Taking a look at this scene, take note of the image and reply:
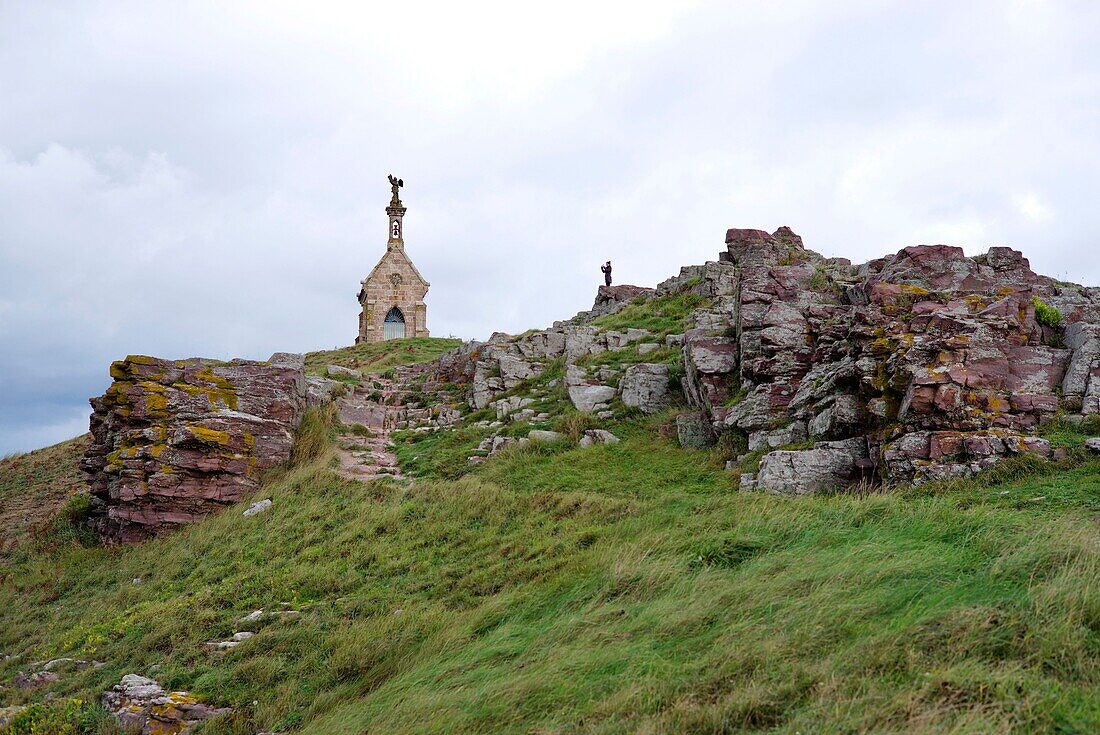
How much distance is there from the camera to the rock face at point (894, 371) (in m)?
9.41

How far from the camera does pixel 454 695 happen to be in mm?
5695

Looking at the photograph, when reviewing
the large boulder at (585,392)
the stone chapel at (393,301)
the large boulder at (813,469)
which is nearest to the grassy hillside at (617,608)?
the large boulder at (813,469)

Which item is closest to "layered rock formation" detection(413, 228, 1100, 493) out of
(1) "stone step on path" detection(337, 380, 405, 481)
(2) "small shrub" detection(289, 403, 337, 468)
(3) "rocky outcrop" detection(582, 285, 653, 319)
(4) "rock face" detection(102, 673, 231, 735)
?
(1) "stone step on path" detection(337, 380, 405, 481)

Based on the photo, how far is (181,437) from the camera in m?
14.6

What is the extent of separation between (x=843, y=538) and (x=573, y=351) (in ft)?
43.6

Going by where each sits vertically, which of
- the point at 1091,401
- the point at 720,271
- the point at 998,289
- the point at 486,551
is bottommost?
the point at 486,551

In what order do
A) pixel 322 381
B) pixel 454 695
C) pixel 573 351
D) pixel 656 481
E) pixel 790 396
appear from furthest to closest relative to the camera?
pixel 322 381, pixel 573 351, pixel 790 396, pixel 656 481, pixel 454 695

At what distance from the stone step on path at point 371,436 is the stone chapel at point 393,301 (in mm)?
17634

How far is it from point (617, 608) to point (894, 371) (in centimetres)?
616

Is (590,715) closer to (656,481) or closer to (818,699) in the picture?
(818,699)

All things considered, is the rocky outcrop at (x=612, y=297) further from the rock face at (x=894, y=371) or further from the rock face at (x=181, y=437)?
the rock face at (x=181, y=437)

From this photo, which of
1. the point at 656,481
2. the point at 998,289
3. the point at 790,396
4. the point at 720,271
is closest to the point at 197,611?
the point at 656,481

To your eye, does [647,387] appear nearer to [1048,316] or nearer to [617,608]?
[1048,316]

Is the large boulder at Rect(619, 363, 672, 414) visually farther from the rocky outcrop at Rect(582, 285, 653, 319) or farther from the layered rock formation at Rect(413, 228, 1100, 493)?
the rocky outcrop at Rect(582, 285, 653, 319)
